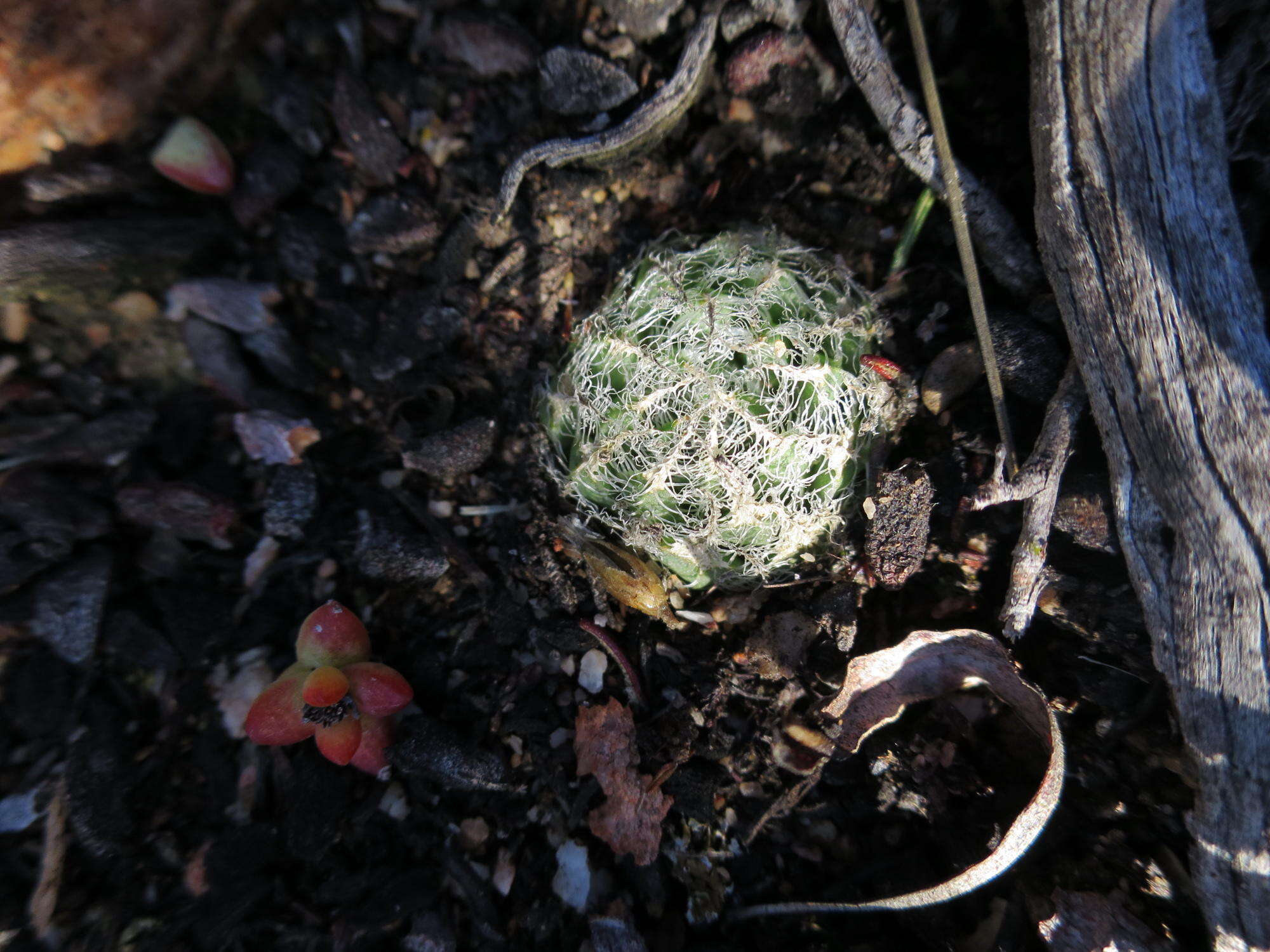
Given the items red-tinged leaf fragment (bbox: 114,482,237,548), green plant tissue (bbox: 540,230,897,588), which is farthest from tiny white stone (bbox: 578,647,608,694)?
red-tinged leaf fragment (bbox: 114,482,237,548)

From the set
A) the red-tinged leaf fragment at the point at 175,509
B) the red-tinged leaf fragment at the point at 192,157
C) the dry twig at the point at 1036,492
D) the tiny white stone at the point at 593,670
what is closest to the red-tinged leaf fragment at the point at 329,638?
the red-tinged leaf fragment at the point at 175,509

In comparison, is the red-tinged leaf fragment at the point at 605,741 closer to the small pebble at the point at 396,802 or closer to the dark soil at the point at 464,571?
the dark soil at the point at 464,571

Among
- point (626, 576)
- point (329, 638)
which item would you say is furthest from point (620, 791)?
point (329, 638)

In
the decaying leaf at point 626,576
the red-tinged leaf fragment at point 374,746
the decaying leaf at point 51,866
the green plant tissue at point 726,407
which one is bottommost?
the decaying leaf at point 51,866

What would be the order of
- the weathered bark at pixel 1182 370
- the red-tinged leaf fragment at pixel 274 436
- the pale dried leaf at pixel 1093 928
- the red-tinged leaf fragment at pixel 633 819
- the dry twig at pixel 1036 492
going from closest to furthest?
the weathered bark at pixel 1182 370 < the pale dried leaf at pixel 1093 928 < the dry twig at pixel 1036 492 < the red-tinged leaf fragment at pixel 633 819 < the red-tinged leaf fragment at pixel 274 436

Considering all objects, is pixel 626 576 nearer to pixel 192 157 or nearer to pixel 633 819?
pixel 633 819

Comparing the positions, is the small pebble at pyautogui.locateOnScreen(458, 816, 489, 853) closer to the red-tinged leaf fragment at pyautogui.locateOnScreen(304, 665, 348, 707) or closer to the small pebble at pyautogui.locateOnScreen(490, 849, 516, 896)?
the small pebble at pyautogui.locateOnScreen(490, 849, 516, 896)
